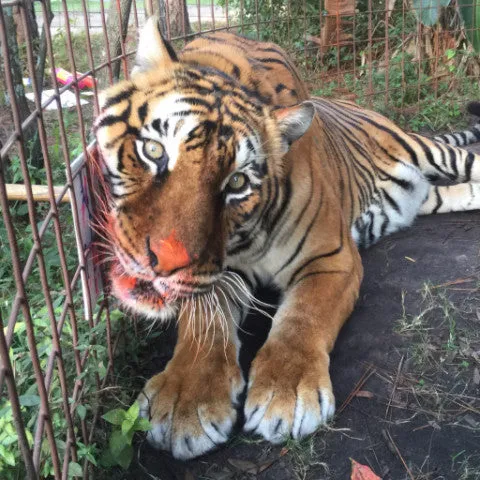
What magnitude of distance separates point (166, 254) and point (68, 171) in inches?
12.5

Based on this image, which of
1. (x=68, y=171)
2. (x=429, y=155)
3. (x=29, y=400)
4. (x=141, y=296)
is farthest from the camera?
(x=429, y=155)

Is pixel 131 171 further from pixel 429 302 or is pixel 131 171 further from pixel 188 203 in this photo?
pixel 429 302

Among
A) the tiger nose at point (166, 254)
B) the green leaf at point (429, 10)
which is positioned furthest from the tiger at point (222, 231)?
the green leaf at point (429, 10)

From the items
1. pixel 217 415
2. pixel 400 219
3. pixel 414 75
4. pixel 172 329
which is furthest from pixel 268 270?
pixel 414 75

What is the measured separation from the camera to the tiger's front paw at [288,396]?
179 centimetres

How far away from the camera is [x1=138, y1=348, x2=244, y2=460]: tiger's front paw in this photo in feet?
5.76

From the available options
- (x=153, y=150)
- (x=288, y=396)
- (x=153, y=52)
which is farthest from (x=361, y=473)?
(x=153, y=52)

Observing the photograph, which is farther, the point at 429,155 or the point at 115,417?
the point at 429,155

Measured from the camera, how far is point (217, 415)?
1799 millimetres

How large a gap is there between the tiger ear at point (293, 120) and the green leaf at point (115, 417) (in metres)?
0.98

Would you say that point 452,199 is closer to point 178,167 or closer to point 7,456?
point 178,167

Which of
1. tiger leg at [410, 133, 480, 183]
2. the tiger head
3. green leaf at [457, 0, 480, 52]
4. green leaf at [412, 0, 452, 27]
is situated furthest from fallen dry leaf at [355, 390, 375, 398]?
green leaf at [457, 0, 480, 52]

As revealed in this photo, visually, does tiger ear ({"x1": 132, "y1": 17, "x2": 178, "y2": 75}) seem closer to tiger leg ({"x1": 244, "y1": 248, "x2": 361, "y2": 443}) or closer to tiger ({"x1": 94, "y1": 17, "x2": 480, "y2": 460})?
tiger ({"x1": 94, "y1": 17, "x2": 480, "y2": 460})

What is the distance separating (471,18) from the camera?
502 centimetres
